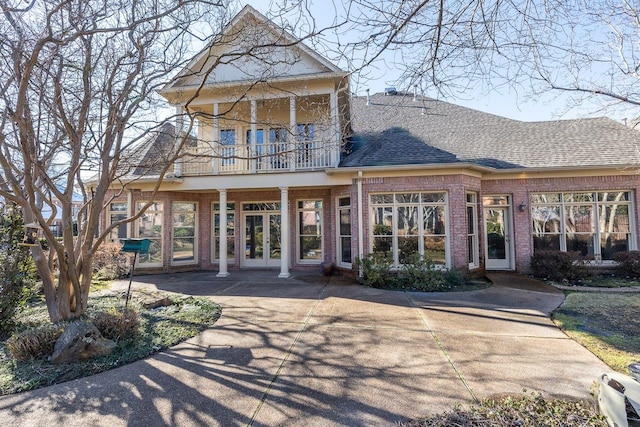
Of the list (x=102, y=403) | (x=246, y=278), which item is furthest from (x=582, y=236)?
(x=102, y=403)

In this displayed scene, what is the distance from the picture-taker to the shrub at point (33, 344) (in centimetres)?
407

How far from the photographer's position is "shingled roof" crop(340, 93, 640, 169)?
9.52m

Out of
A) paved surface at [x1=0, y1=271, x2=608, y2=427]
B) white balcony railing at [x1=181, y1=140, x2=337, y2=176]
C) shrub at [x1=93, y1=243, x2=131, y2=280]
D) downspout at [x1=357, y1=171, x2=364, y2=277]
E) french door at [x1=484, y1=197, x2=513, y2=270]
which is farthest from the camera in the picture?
french door at [x1=484, y1=197, x2=513, y2=270]

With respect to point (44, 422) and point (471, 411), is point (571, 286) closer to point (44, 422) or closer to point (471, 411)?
point (471, 411)

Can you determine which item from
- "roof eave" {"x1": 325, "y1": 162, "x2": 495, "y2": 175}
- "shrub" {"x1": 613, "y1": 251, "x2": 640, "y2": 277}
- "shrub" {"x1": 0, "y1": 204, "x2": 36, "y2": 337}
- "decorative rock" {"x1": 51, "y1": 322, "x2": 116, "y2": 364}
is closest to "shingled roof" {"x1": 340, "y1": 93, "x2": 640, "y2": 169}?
"roof eave" {"x1": 325, "y1": 162, "x2": 495, "y2": 175}

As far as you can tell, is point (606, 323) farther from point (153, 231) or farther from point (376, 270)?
point (153, 231)

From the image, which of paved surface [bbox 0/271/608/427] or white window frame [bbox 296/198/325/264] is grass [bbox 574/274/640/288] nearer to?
paved surface [bbox 0/271/608/427]

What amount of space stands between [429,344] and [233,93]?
9163mm

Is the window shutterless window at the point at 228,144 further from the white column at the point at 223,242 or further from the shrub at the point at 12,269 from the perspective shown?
the shrub at the point at 12,269

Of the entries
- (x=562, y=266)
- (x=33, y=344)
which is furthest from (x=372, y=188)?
(x=33, y=344)

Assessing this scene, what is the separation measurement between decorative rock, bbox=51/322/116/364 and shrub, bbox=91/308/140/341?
37 centimetres

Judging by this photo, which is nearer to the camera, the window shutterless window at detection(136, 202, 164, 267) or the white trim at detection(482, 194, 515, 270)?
the white trim at detection(482, 194, 515, 270)

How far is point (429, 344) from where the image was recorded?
451 centimetres

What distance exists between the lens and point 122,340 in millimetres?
4645
